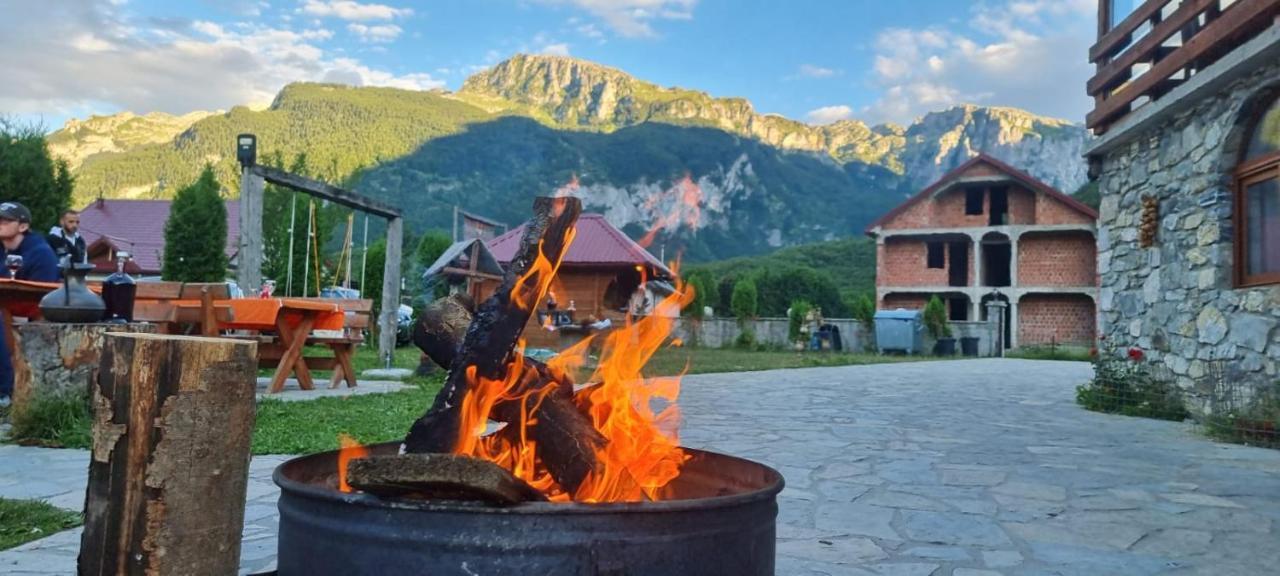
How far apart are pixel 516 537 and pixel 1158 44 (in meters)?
8.89

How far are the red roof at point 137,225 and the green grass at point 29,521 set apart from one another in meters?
36.6

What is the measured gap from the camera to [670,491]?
256 centimetres

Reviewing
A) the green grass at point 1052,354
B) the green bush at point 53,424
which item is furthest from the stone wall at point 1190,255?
the green grass at point 1052,354

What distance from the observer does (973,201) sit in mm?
34156

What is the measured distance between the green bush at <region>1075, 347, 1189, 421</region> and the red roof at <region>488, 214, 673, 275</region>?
14348 mm

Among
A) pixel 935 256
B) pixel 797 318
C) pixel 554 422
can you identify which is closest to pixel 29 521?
pixel 554 422

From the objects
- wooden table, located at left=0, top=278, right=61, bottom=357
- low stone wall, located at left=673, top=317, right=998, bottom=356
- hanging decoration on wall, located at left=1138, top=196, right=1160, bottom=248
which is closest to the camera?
wooden table, located at left=0, top=278, right=61, bottom=357

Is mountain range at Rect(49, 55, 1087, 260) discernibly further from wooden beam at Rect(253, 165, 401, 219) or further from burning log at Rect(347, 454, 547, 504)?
burning log at Rect(347, 454, 547, 504)

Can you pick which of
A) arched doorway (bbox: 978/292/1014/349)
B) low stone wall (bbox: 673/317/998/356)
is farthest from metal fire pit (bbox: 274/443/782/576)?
arched doorway (bbox: 978/292/1014/349)

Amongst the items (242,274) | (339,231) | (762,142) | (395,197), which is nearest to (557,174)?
(395,197)

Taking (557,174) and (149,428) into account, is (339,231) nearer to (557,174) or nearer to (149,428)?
(557,174)

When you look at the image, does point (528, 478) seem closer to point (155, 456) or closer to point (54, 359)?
point (155, 456)

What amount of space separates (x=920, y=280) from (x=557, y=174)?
152 ft

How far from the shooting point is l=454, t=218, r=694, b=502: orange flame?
6.75ft
